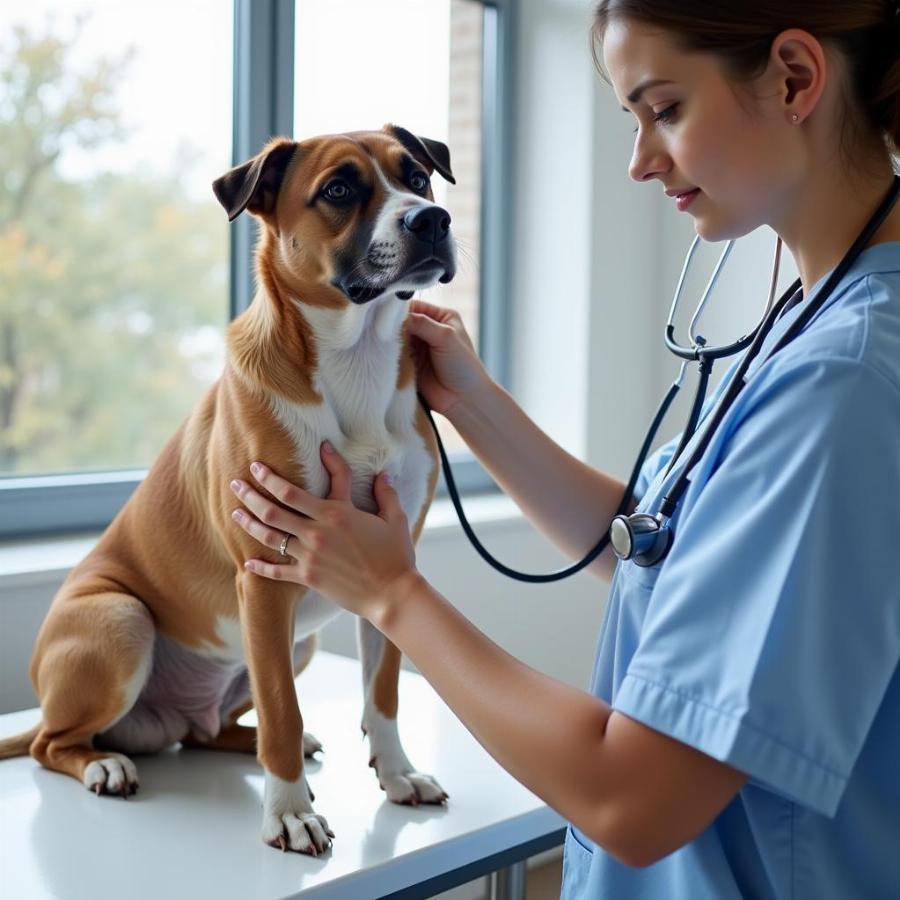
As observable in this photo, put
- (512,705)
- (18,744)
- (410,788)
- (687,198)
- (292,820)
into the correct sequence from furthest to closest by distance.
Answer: (18,744) < (410,788) < (292,820) < (687,198) < (512,705)

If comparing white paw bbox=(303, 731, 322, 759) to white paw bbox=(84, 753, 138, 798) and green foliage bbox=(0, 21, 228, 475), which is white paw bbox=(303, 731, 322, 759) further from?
green foliage bbox=(0, 21, 228, 475)

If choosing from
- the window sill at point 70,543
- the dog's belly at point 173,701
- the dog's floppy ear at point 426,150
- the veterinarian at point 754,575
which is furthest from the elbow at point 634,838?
the window sill at point 70,543

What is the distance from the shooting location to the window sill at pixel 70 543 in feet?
5.31

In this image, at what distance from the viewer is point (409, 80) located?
99.6 inches

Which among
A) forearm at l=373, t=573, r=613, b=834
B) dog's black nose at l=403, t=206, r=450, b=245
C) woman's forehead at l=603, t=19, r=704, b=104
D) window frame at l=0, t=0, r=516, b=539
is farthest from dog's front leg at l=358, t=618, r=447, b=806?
window frame at l=0, t=0, r=516, b=539

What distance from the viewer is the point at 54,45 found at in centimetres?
203

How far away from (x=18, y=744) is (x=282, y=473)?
1.71 feet

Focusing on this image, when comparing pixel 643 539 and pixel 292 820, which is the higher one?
pixel 643 539

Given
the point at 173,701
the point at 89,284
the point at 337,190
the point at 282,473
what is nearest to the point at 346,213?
the point at 337,190

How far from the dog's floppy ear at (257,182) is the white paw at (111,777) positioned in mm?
623

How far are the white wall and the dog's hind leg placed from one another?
1186 mm

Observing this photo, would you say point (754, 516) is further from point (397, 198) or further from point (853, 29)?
A: point (397, 198)

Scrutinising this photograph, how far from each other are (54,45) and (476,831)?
5.50 feet

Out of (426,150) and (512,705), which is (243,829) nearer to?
(512,705)
